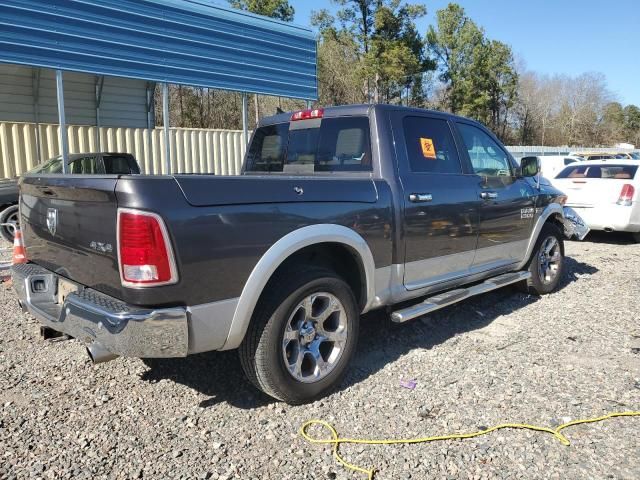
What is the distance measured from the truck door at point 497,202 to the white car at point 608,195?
4618 mm

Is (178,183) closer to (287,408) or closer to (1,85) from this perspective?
(287,408)

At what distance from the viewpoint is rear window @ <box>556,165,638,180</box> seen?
30.8ft

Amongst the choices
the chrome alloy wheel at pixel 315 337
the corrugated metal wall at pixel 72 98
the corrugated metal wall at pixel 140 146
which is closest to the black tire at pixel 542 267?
the chrome alloy wheel at pixel 315 337

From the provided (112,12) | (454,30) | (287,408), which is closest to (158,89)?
(112,12)

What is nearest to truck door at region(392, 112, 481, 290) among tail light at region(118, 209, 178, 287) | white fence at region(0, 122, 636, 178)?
tail light at region(118, 209, 178, 287)

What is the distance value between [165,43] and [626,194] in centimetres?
920

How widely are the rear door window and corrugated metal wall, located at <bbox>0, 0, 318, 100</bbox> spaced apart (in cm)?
752

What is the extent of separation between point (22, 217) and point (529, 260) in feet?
15.6

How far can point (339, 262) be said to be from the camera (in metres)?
3.62

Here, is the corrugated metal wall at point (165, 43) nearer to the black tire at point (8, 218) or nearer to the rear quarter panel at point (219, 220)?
→ the black tire at point (8, 218)

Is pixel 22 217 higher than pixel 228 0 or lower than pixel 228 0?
lower

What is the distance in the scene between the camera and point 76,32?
30.2 ft

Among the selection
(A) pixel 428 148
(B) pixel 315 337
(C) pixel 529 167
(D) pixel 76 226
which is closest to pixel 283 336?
(B) pixel 315 337

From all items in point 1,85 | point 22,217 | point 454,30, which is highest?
point 454,30
